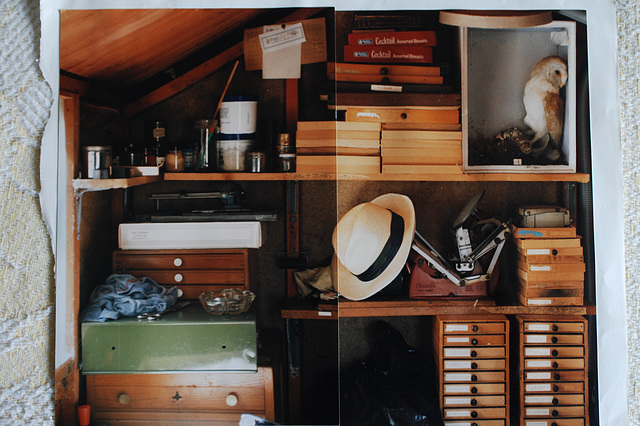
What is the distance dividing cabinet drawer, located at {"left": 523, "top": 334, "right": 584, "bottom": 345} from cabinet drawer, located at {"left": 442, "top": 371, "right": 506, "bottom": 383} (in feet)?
0.42

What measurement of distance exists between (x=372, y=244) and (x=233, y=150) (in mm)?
523

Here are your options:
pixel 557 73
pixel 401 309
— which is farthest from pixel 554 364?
pixel 557 73

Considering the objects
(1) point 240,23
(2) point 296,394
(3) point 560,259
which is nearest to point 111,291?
(2) point 296,394

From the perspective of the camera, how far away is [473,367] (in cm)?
143

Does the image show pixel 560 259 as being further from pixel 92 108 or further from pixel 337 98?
pixel 92 108

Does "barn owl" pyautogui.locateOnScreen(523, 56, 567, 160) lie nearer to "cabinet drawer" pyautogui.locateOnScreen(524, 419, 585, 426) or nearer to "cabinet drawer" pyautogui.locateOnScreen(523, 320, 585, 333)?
"cabinet drawer" pyautogui.locateOnScreen(523, 320, 585, 333)

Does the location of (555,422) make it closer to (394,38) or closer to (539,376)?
(539,376)

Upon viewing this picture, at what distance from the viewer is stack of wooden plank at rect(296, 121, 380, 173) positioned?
53.2 inches

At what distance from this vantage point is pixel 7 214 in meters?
1.16

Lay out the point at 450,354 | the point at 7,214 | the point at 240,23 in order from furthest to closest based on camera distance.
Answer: the point at 450,354
the point at 240,23
the point at 7,214

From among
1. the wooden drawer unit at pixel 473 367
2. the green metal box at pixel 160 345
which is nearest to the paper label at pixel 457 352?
the wooden drawer unit at pixel 473 367

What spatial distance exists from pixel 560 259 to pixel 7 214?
1.47 metres

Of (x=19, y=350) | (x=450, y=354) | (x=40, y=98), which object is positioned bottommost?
(x=450, y=354)

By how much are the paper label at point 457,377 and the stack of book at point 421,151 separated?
2.02 feet
